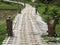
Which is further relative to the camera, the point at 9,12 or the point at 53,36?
the point at 9,12

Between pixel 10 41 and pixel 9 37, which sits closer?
pixel 10 41

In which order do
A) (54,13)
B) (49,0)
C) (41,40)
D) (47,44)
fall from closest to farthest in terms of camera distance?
(47,44)
(41,40)
(54,13)
(49,0)

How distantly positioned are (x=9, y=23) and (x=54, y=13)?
522 inches

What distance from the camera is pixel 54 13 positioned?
27.1m

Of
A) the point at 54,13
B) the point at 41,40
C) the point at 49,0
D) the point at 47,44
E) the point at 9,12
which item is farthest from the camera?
the point at 49,0

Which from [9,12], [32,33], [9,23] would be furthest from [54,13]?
[9,12]

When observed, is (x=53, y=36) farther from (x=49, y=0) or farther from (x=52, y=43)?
(x=49, y=0)

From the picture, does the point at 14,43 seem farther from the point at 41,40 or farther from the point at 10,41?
the point at 41,40

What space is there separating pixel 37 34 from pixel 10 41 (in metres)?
2.56

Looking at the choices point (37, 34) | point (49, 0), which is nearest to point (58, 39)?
point (37, 34)

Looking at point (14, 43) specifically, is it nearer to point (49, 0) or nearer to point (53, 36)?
point (53, 36)

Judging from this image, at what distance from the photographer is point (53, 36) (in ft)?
47.0

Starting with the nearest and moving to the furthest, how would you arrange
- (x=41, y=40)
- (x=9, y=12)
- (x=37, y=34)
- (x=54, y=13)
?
(x=41, y=40) < (x=37, y=34) < (x=54, y=13) < (x=9, y=12)

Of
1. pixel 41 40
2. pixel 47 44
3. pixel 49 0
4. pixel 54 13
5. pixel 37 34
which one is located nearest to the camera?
pixel 47 44
